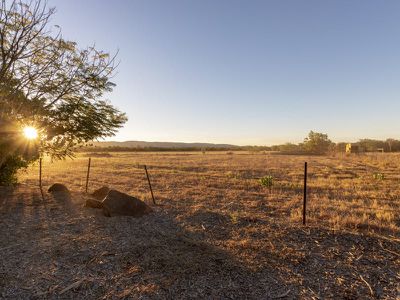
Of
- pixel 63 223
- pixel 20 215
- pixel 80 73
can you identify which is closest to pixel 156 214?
pixel 63 223

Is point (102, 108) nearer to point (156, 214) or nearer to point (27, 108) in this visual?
point (27, 108)

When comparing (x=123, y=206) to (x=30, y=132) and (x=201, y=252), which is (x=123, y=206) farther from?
(x=30, y=132)

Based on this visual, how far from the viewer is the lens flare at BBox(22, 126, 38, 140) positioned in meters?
12.3

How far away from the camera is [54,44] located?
38.3ft

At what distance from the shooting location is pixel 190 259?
6.54m

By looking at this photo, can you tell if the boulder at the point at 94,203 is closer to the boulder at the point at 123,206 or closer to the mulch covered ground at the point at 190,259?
the boulder at the point at 123,206

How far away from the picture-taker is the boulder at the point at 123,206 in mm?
10297

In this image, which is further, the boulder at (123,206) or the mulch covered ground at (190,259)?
the boulder at (123,206)

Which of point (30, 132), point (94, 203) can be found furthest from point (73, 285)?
point (30, 132)

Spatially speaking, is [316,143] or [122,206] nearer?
[122,206]

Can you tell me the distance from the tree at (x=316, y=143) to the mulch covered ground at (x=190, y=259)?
3190 inches

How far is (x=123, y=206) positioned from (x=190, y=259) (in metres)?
4.58

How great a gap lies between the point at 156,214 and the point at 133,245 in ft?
10.4

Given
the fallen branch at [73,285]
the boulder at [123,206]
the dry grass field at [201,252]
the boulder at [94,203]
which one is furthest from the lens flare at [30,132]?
the fallen branch at [73,285]
